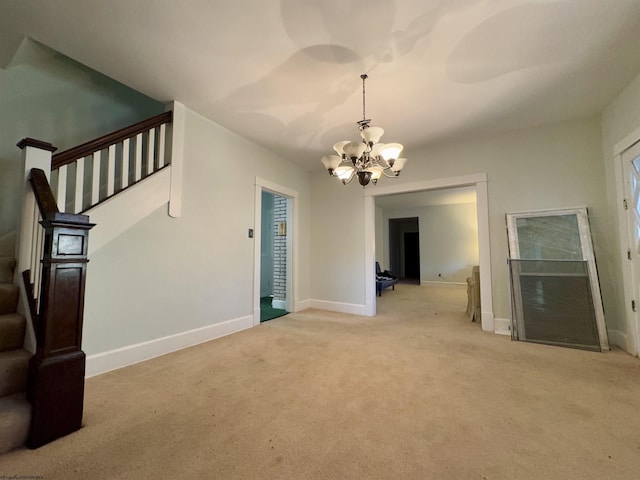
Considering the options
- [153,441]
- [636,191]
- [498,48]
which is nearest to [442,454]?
[153,441]

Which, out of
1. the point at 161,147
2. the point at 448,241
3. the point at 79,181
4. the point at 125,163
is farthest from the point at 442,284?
the point at 79,181

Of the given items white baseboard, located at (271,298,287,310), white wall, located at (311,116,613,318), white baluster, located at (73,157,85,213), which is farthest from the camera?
white baseboard, located at (271,298,287,310)

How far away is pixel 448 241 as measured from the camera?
812 cm

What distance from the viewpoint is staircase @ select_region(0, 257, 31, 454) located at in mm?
1303

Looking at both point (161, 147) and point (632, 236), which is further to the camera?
point (161, 147)

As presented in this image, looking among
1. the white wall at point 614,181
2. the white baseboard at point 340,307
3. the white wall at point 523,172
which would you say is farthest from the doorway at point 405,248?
the white wall at point 614,181

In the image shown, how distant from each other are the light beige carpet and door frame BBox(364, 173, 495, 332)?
0.74 meters

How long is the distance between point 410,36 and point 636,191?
8.61 feet

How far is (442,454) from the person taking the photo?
1.32 m

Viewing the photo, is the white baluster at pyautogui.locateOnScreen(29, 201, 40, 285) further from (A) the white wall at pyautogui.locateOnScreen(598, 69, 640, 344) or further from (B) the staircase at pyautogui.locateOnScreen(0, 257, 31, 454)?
(A) the white wall at pyautogui.locateOnScreen(598, 69, 640, 344)

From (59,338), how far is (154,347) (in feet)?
4.05

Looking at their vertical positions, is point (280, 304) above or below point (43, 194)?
below

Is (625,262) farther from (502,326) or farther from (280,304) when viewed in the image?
(280,304)

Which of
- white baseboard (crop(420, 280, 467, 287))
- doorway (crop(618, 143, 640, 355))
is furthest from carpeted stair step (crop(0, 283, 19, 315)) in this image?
white baseboard (crop(420, 280, 467, 287))
